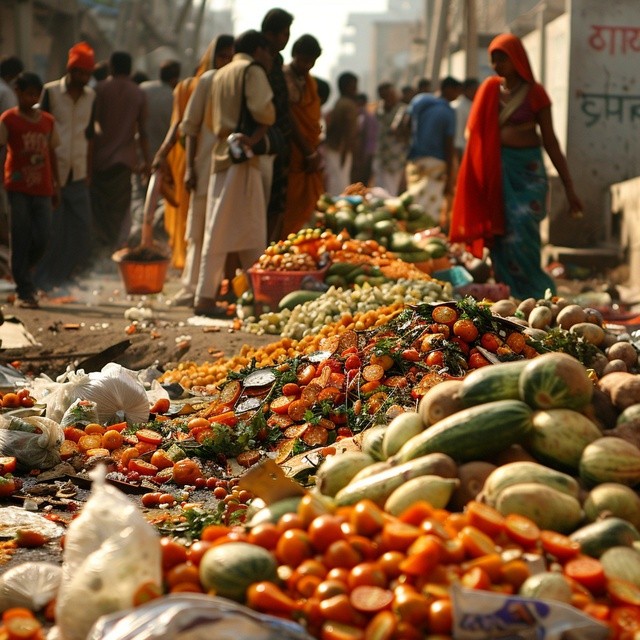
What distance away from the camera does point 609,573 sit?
121 inches

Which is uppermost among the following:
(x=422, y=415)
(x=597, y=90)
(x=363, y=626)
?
(x=597, y=90)

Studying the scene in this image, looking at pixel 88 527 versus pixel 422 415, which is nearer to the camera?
pixel 88 527

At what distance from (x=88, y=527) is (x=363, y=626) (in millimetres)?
763

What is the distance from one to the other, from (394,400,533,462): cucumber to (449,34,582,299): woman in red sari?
5.69 meters

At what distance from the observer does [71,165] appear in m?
12.1

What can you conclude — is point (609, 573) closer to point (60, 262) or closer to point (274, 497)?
point (274, 497)

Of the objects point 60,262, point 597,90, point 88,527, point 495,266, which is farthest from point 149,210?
point 88,527

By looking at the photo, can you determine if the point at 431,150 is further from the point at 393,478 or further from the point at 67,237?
the point at 393,478

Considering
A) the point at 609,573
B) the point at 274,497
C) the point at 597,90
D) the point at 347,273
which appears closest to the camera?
the point at 609,573

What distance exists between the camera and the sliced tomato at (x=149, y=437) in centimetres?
573

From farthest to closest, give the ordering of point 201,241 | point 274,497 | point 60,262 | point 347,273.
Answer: point 60,262, point 201,241, point 347,273, point 274,497

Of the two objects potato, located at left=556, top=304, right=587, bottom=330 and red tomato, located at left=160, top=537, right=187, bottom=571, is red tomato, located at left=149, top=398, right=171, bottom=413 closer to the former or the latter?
potato, located at left=556, top=304, right=587, bottom=330

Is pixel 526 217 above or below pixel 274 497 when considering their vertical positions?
above

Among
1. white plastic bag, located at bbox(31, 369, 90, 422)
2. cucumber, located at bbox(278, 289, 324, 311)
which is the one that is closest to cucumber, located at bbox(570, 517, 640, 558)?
white plastic bag, located at bbox(31, 369, 90, 422)
